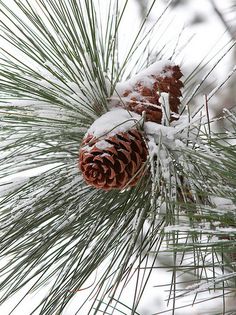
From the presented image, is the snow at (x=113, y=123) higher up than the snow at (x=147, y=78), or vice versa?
the snow at (x=147, y=78)

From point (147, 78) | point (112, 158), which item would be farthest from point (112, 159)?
point (147, 78)

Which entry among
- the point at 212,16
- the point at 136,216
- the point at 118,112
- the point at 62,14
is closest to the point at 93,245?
the point at 136,216

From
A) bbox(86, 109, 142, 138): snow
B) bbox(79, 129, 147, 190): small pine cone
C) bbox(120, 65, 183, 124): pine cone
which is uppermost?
bbox(120, 65, 183, 124): pine cone

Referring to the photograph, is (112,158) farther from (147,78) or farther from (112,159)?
(147,78)

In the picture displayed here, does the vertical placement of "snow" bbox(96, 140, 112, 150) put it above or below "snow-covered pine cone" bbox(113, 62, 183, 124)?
below

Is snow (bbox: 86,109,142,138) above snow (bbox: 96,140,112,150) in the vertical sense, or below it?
above
